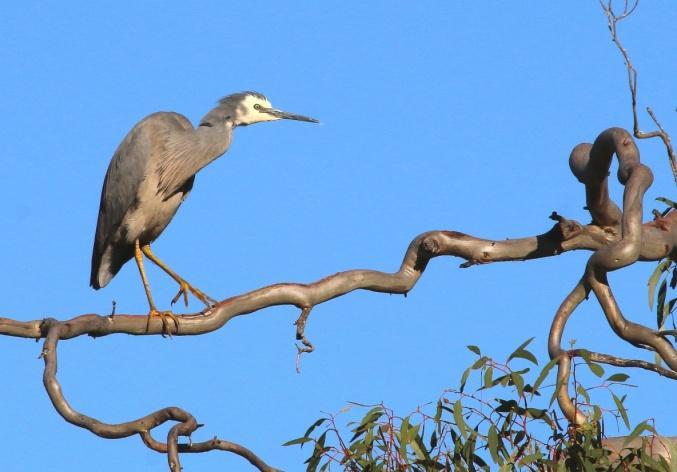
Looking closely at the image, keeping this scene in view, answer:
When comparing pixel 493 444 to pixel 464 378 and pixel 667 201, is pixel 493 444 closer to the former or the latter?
pixel 464 378

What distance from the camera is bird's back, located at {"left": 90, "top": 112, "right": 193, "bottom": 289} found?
4340mm

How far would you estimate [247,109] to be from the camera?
460cm

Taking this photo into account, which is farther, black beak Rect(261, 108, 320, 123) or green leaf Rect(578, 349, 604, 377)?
black beak Rect(261, 108, 320, 123)

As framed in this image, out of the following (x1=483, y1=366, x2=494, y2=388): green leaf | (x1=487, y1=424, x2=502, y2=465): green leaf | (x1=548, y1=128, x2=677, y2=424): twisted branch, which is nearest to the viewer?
(x1=487, y1=424, x2=502, y2=465): green leaf

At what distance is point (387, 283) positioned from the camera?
3002 millimetres

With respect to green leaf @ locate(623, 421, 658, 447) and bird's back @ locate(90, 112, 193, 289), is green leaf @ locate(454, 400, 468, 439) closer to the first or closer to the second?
green leaf @ locate(623, 421, 658, 447)

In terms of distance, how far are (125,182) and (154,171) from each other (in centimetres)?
15

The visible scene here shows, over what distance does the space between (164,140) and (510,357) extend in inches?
92.6

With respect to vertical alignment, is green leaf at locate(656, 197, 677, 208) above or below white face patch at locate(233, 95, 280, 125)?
below

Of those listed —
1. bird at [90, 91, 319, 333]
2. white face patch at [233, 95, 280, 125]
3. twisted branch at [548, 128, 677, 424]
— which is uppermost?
white face patch at [233, 95, 280, 125]

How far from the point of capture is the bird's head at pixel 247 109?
15.0 ft

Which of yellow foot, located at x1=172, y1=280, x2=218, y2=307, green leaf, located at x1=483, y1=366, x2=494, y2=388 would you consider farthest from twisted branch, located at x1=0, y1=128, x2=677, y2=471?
yellow foot, located at x1=172, y1=280, x2=218, y2=307

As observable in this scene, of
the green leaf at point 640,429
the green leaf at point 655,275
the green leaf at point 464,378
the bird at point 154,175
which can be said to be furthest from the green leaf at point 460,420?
the bird at point 154,175

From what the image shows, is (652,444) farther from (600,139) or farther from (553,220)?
(600,139)
